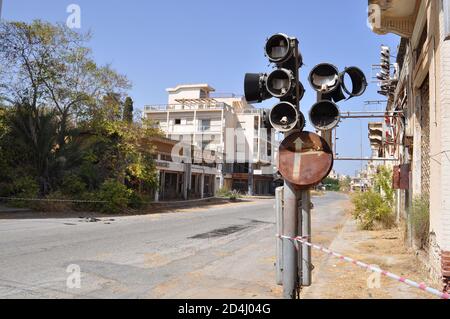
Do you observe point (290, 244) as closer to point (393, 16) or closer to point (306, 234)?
point (306, 234)

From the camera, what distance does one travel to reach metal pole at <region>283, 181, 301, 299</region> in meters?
5.02

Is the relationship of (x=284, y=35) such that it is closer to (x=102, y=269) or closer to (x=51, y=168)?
(x=102, y=269)

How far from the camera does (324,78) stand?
5.00 m

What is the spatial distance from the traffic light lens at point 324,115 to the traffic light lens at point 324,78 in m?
0.18

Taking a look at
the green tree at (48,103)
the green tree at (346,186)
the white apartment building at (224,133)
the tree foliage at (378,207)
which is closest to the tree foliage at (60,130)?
the green tree at (48,103)

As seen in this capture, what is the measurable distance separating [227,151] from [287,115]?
59.9 metres

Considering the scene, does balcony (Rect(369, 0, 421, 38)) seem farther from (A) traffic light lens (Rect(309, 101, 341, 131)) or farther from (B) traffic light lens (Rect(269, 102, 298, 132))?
(B) traffic light lens (Rect(269, 102, 298, 132))

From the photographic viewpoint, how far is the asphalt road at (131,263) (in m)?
6.87

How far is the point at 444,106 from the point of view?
637cm

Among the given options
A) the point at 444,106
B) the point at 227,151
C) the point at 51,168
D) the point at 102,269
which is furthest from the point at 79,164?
the point at 227,151

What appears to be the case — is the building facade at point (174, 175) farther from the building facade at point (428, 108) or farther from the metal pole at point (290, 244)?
the metal pole at point (290, 244)

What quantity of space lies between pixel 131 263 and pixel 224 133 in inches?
2090

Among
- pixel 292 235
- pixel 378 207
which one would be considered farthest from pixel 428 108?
pixel 378 207

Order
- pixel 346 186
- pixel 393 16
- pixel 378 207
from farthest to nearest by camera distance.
Answer: pixel 346 186
pixel 378 207
pixel 393 16
